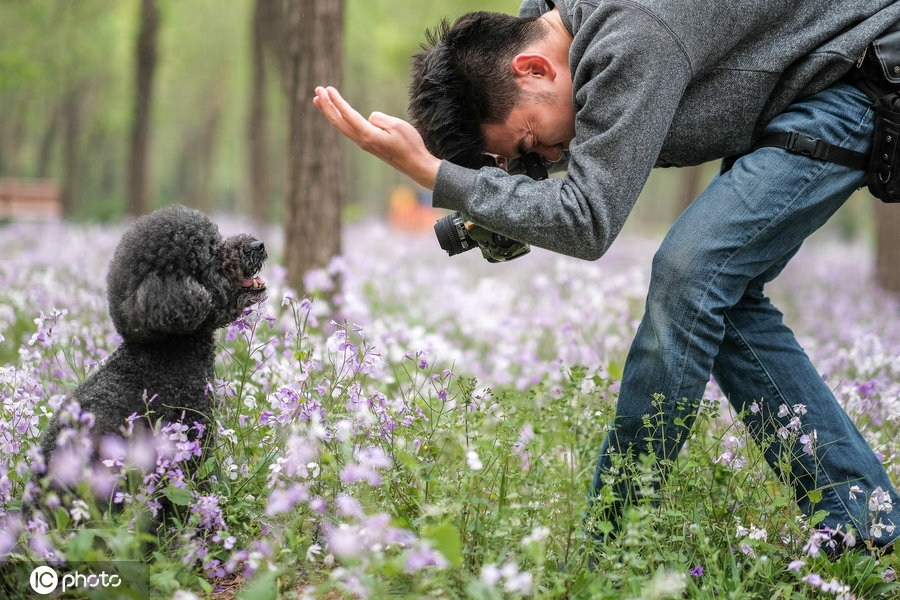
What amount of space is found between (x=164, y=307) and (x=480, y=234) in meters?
1.00

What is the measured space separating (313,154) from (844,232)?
84.9 ft

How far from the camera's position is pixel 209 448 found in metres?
2.48

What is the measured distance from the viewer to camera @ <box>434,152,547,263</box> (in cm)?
262

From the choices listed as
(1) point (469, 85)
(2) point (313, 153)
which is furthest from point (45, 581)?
(2) point (313, 153)

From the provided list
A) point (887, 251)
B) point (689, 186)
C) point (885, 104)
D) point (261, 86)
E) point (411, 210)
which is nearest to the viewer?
point (885, 104)

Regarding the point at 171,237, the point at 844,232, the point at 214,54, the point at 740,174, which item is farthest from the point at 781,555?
the point at 844,232

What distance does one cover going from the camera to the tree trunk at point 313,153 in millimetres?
5379

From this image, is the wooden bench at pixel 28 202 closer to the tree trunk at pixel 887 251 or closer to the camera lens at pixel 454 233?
the tree trunk at pixel 887 251

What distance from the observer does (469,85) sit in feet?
8.32

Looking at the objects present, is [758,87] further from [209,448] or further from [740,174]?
[209,448]

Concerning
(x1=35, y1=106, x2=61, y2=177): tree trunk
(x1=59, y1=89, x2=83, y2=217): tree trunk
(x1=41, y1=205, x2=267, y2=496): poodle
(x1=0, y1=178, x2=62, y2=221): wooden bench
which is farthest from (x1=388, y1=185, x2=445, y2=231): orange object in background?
(x1=41, y1=205, x2=267, y2=496): poodle

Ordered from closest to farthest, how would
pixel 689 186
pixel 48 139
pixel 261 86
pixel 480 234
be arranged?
pixel 480 234, pixel 689 186, pixel 261 86, pixel 48 139

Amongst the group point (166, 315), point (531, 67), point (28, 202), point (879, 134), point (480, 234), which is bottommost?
point (28, 202)

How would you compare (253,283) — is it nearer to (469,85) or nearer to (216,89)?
(469,85)
